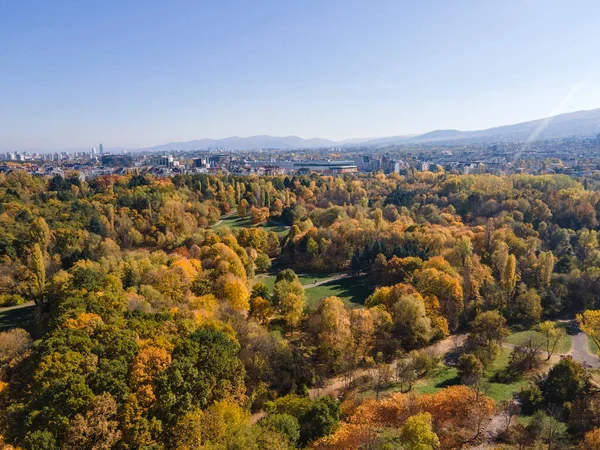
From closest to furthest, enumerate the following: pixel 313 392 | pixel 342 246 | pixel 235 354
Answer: pixel 235 354 < pixel 313 392 < pixel 342 246

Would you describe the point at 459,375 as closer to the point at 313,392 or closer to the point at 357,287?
the point at 313,392

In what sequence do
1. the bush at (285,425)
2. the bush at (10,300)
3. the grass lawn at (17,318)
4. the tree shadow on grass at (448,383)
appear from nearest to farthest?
the bush at (285,425), the tree shadow on grass at (448,383), the grass lawn at (17,318), the bush at (10,300)

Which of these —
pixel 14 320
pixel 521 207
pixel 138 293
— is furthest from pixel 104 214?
pixel 521 207

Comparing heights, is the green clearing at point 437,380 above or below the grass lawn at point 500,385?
above

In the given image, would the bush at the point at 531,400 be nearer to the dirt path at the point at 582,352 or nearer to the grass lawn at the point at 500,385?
the grass lawn at the point at 500,385

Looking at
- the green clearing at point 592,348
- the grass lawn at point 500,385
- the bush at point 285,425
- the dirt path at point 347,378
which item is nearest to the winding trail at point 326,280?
the dirt path at point 347,378

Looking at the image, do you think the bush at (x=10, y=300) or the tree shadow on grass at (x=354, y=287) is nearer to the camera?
the bush at (x=10, y=300)
